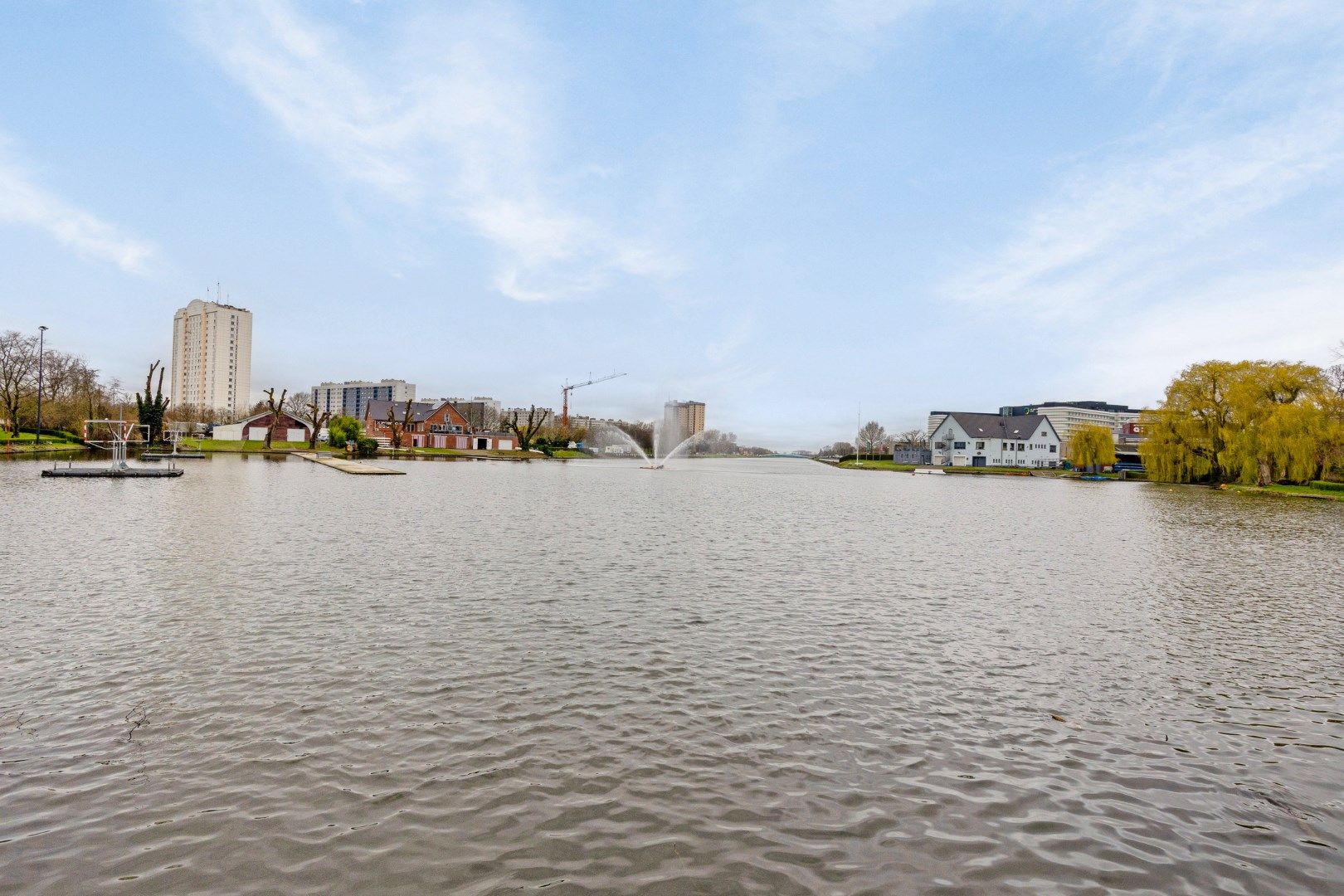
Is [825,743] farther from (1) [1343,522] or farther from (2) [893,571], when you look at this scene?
(1) [1343,522]

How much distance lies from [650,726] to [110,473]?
52.6 m

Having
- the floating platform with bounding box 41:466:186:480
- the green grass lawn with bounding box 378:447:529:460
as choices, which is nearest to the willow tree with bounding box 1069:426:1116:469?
the green grass lawn with bounding box 378:447:529:460

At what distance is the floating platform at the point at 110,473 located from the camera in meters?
44.0

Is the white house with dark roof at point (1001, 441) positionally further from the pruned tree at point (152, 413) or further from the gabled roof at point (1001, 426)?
the pruned tree at point (152, 413)

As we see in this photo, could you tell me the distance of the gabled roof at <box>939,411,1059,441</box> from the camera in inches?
5290

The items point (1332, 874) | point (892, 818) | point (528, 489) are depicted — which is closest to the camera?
point (1332, 874)

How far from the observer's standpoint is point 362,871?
18.2 feet

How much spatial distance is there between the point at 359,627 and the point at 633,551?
1016 cm

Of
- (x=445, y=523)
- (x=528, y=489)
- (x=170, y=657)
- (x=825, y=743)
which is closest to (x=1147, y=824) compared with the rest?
(x=825, y=743)

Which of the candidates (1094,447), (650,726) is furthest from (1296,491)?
(650,726)

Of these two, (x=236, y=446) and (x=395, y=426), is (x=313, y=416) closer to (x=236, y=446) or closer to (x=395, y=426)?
(x=236, y=446)

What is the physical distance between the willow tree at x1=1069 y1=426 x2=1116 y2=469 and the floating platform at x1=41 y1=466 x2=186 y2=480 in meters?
103

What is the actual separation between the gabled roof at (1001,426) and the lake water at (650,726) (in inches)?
4902

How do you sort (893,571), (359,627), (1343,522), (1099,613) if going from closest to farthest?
(359,627) → (1099,613) → (893,571) → (1343,522)
